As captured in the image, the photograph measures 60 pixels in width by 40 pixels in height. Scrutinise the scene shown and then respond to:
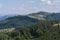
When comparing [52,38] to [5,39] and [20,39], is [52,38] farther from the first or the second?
[5,39]

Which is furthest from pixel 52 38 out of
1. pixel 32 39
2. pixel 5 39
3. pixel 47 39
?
pixel 5 39

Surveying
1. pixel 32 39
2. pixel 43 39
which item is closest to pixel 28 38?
pixel 32 39

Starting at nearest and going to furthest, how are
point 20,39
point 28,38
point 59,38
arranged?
point 59,38 → point 20,39 → point 28,38

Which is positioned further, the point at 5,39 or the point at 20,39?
the point at 5,39

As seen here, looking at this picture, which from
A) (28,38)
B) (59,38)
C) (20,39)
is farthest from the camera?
(28,38)

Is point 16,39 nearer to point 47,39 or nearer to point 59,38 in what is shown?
point 47,39

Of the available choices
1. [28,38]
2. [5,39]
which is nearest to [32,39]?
[28,38]

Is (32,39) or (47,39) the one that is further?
(32,39)

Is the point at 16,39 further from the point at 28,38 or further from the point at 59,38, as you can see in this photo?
the point at 59,38
